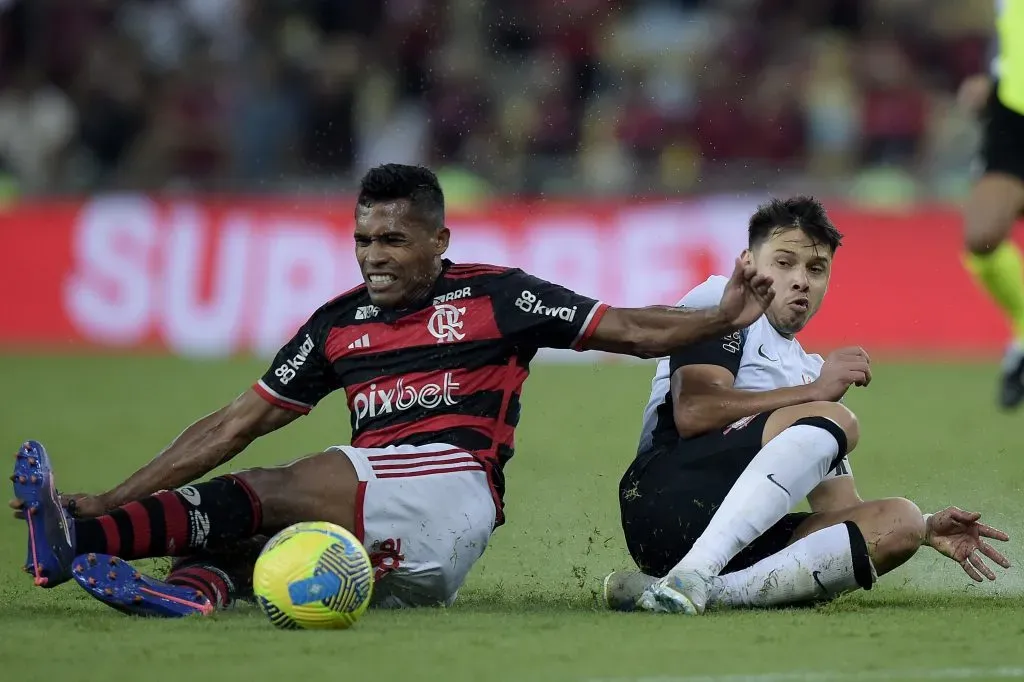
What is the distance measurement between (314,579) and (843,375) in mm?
1865

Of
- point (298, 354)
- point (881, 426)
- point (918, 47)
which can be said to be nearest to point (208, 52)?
point (918, 47)

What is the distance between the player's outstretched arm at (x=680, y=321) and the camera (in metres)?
5.37

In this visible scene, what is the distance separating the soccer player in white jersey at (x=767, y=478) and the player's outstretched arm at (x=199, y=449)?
1.33 metres

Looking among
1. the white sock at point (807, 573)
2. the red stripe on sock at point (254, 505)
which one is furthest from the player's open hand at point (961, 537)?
the red stripe on sock at point (254, 505)

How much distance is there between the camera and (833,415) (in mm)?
5469

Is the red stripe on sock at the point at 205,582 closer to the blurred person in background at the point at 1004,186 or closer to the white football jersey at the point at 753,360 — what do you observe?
the white football jersey at the point at 753,360

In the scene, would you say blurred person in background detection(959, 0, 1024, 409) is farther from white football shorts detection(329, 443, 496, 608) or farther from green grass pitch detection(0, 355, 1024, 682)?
white football shorts detection(329, 443, 496, 608)

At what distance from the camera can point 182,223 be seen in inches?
643

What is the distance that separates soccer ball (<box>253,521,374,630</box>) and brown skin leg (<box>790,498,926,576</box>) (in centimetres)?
163

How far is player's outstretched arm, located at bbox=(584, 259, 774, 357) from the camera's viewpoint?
17.6 feet

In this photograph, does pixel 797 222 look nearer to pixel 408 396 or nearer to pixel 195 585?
pixel 408 396

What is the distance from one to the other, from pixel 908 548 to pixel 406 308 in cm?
190

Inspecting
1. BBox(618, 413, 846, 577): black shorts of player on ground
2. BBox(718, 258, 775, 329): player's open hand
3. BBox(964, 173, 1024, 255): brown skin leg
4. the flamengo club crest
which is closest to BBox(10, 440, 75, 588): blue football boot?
the flamengo club crest

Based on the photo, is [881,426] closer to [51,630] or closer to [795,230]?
[795,230]
